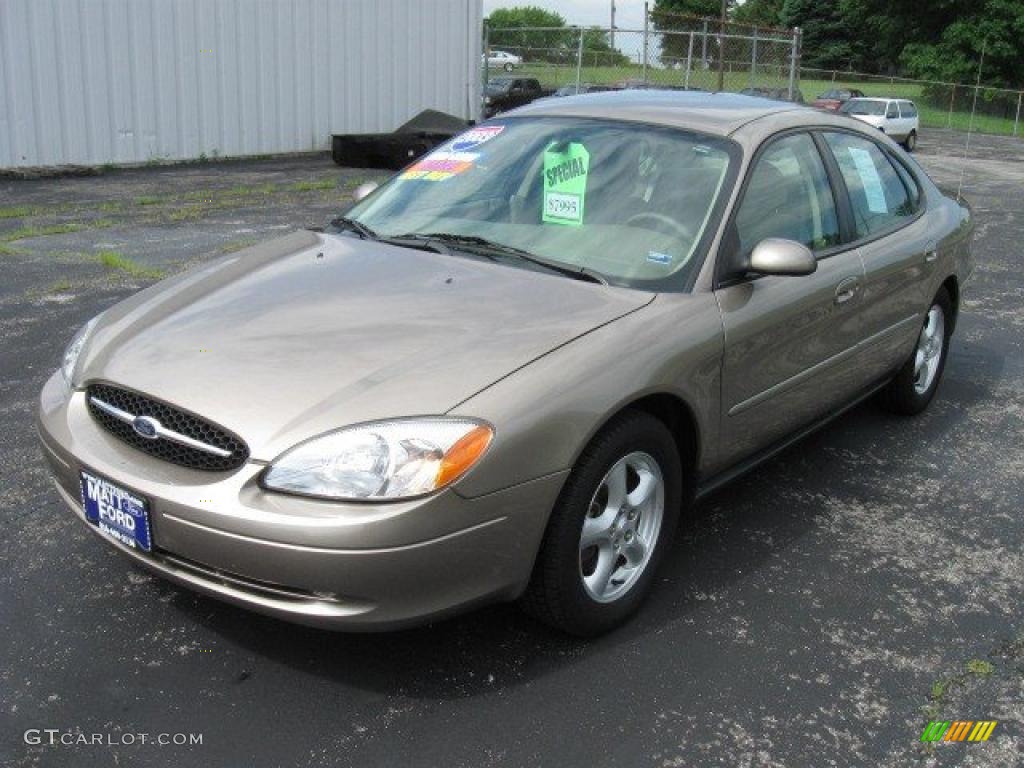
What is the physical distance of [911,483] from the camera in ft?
14.2

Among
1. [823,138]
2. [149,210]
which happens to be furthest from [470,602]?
[149,210]

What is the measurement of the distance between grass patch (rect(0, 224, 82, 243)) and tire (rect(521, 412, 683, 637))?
7.76 m

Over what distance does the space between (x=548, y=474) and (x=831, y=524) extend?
1722 millimetres

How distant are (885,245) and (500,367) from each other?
240cm

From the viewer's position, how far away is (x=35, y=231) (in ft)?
31.0

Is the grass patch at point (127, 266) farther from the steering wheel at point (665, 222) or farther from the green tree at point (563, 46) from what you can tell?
the green tree at point (563, 46)

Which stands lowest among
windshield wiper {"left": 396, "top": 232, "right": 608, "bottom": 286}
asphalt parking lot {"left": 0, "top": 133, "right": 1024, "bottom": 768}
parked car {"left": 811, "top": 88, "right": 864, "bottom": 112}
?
asphalt parking lot {"left": 0, "top": 133, "right": 1024, "bottom": 768}

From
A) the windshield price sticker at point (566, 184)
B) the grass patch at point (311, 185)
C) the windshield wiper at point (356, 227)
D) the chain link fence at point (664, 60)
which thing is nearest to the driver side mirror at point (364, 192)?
the windshield wiper at point (356, 227)

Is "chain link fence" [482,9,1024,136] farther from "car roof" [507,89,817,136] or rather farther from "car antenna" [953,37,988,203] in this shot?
"car roof" [507,89,817,136]

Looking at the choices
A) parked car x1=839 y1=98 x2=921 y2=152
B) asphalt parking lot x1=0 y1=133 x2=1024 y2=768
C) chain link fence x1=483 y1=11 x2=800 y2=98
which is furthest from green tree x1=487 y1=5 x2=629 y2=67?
asphalt parking lot x1=0 y1=133 x2=1024 y2=768

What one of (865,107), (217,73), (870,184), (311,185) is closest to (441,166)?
(870,184)

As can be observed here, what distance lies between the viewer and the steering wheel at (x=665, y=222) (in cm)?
343

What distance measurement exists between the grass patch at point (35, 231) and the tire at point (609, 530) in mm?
7765

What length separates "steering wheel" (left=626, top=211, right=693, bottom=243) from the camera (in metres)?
3.43
